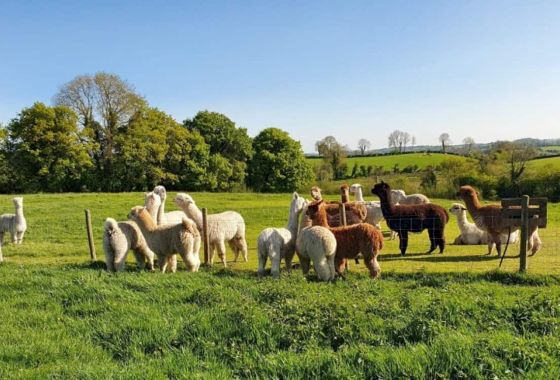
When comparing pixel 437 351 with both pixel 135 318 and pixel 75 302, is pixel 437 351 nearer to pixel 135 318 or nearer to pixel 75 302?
pixel 135 318

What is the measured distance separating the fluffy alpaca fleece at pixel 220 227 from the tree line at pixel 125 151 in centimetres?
3089

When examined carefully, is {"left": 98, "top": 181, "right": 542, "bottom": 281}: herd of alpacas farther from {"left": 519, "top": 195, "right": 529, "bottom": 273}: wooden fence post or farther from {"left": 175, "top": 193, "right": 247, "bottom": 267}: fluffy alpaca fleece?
{"left": 519, "top": 195, "right": 529, "bottom": 273}: wooden fence post

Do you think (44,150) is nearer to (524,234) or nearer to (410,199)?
(410,199)

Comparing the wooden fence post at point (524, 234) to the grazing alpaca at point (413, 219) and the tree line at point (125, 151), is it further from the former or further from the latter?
the tree line at point (125, 151)

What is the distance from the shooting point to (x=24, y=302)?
7.59 metres

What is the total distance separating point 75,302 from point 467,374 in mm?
6014

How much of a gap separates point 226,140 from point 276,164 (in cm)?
612

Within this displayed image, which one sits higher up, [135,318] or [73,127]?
[73,127]

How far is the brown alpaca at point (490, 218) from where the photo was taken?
10977 millimetres

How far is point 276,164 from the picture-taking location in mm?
49875

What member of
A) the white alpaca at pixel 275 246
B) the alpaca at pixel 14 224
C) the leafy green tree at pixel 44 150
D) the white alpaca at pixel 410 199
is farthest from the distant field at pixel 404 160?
the white alpaca at pixel 275 246

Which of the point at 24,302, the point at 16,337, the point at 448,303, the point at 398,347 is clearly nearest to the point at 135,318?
the point at 16,337

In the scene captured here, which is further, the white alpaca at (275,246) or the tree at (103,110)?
the tree at (103,110)

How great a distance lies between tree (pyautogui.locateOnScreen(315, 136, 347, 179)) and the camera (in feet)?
183
